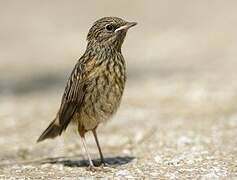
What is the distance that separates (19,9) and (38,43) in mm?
6379

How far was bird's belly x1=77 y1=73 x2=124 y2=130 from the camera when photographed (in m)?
8.34

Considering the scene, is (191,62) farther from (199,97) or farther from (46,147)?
(46,147)

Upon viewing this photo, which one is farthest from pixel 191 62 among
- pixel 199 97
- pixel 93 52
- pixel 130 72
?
pixel 93 52

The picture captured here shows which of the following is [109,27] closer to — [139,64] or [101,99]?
[101,99]

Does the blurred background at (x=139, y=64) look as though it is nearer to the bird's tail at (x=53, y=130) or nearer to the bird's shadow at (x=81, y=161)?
the bird's shadow at (x=81, y=161)

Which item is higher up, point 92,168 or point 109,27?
point 109,27

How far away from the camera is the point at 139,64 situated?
647 inches

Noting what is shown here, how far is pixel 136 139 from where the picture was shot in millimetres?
10492

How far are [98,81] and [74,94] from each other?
1.15 feet

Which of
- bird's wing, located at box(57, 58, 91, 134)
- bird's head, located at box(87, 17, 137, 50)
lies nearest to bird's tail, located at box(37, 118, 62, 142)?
bird's wing, located at box(57, 58, 91, 134)

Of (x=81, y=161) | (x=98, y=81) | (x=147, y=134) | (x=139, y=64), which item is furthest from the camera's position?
(x=139, y=64)

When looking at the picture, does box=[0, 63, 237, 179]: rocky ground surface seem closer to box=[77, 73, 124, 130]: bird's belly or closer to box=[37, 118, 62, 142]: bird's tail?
box=[37, 118, 62, 142]: bird's tail

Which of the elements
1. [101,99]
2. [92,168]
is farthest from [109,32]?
[92,168]

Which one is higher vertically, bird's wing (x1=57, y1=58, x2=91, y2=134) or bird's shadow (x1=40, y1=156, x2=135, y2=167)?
bird's wing (x1=57, y1=58, x2=91, y2=134)
